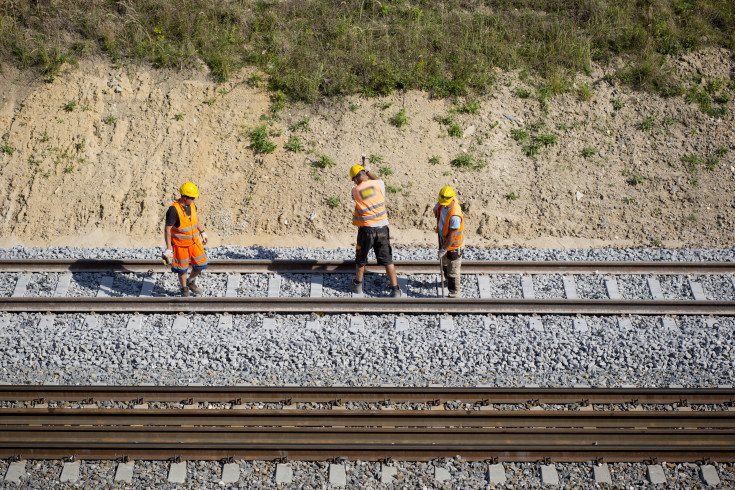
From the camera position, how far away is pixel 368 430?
302 inches

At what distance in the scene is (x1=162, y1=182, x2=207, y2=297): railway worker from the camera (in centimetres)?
908

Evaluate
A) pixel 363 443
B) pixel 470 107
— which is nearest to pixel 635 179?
pixel 470 107

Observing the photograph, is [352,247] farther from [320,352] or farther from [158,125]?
[158,125]

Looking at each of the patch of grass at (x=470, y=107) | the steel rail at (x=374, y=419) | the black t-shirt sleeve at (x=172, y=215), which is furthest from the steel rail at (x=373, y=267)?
the patch of grass at (x=470, y=107)

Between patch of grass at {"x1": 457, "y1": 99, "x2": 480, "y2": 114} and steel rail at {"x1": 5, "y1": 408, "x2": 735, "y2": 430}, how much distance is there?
6889 millimetres

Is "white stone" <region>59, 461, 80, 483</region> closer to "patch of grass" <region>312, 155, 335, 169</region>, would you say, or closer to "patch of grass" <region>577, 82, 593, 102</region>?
"patch of grass" <region>312, 155, 335, 169</region>

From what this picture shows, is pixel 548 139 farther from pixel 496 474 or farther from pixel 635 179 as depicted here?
pixel 496 474

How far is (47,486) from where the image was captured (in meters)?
7.13

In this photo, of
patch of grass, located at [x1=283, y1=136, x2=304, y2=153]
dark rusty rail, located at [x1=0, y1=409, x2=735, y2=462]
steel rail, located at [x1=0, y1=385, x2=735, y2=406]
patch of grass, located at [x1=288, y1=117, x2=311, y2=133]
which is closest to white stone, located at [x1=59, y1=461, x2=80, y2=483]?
dark rusty rail, located at [x1=0, y1=409, x2=735, y2=462]

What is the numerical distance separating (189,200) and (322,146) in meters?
4.11

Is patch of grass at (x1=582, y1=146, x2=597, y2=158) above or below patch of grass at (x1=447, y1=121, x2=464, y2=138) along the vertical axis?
below

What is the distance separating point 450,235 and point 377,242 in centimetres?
106

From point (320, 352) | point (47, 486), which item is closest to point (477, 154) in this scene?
point (320, 352)

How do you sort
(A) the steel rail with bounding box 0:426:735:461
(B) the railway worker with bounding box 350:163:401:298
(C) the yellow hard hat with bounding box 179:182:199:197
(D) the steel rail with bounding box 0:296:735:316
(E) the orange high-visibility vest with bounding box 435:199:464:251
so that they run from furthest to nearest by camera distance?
(D) the steel rail with bounding box 0:296:735:316 < (B) the railway worker with bounding box 350:163:401:298 < (E) the orange high-visibility vest with bounding box 435:199:464:251 < (C) the yellow hard hat with bounding box 179:182:199:197 < (A) the steel rail with bounding box 0:426:735:461
